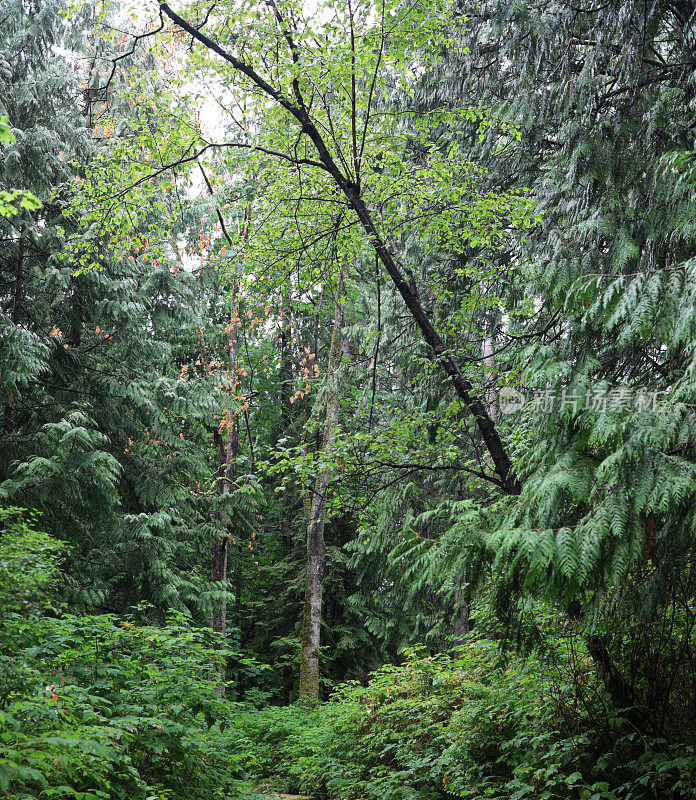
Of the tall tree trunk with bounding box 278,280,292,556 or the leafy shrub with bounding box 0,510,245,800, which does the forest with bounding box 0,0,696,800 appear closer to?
the leafy shrub with bounding box 0,510,245,800

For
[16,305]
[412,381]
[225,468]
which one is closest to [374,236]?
[412,381]

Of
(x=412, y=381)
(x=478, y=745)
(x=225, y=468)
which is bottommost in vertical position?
(x=478, y=745)

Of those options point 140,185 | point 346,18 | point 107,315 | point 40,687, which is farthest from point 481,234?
point 107,315

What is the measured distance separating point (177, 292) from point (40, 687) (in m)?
8.26

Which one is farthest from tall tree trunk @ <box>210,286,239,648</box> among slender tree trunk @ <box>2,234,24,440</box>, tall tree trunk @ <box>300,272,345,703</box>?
slender tree trunk @ <box>2,234,24,440</box>

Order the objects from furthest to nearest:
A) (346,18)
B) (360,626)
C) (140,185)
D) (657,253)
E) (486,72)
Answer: (360,626) → (486,72) → (140,185) → (346,18) → (657,253)

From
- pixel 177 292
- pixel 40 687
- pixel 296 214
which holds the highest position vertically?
pixel 177 292

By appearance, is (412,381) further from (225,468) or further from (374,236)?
(225,468)

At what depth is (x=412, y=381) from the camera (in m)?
6.47

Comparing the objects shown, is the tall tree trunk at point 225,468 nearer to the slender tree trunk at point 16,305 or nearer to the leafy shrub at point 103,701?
the slender tree trunk at point 16,305

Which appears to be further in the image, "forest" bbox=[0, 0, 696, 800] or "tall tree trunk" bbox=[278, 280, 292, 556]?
"tall tree trunk" bbox=[278, 280, 292, 556]

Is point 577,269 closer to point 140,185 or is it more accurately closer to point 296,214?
point 296,214

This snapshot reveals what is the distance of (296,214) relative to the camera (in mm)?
5609

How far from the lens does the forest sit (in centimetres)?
284
